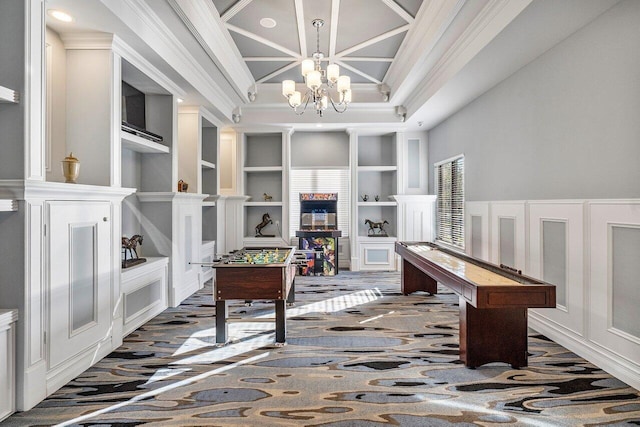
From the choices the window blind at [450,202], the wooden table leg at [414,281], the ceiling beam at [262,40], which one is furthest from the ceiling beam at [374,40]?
the wooden table leg at [414,281]

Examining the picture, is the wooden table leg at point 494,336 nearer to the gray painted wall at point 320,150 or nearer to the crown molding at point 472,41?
the crown molding at point 472,41

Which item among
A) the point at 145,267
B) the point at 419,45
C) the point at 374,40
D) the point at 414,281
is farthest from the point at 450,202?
the point at 145,267

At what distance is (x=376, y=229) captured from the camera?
311 inches

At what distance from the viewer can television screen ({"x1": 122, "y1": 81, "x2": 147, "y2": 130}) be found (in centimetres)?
432

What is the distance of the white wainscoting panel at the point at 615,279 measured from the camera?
2.71 meters

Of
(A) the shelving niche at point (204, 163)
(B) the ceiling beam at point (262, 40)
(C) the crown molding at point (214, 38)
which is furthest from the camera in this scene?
(A) the shelving niche at point (204, 163)

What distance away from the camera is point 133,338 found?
146 inches

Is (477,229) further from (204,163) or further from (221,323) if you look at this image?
(204,163)

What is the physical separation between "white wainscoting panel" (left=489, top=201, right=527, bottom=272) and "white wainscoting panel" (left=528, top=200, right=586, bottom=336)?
15cm

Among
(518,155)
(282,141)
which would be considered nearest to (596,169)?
(518,155)

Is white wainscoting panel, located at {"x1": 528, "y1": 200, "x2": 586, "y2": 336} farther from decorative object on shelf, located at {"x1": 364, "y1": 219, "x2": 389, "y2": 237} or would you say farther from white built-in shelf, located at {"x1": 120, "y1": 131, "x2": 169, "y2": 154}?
white built-in shelf, located at {"x1": 120, "y1": 131, "x2": 169, "y2": 154}

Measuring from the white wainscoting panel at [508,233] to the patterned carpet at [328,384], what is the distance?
0.94 metres

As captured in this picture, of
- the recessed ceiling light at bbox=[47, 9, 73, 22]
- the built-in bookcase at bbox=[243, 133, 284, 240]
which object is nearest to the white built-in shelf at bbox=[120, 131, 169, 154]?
the recessed ceiling light at bbox=[47, 9, 73, 22]

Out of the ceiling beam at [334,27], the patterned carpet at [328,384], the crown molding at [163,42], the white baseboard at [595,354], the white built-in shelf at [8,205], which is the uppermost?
the ceiling beam at [334,27]
